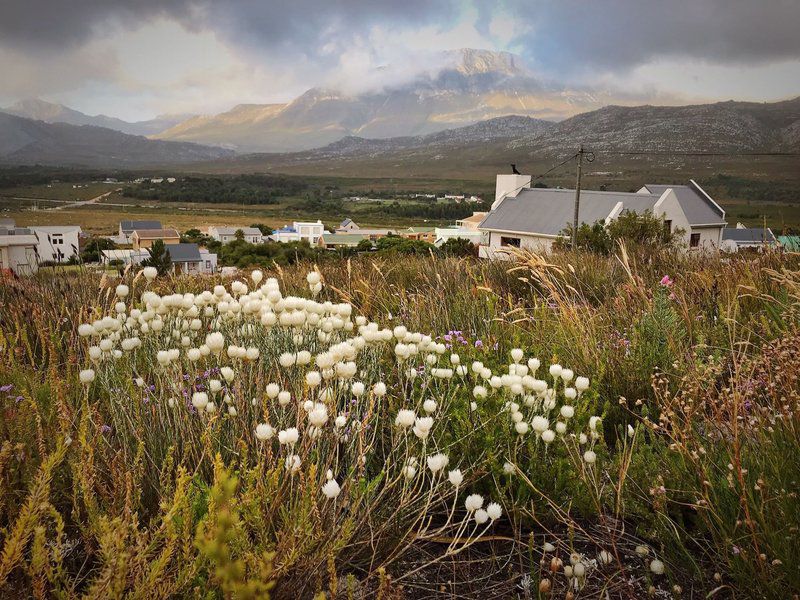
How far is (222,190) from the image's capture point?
110 m

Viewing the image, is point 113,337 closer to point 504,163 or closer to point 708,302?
point 708,302

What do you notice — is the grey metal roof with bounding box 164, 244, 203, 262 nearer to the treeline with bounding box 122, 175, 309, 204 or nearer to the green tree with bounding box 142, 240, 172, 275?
the green tree with bounding box 142, 240, 172, 275

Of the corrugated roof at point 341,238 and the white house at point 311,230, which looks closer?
the corrugated roof at point 341,238

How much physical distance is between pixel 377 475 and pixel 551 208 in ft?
98.6

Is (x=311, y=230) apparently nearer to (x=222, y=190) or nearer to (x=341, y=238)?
(x=341, y=238)

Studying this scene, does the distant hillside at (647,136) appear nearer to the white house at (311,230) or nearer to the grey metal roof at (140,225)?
the white house at (311,230)

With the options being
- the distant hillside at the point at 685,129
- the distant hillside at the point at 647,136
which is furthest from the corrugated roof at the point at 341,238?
the distant hillside at the point at 685,129

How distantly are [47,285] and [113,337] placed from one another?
153 inches

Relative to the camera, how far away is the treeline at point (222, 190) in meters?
95.6

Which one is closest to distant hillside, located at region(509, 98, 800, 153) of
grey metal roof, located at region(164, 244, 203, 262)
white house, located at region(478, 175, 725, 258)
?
white house, located at region(478, 175, 725, 258)

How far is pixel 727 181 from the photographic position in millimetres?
82625

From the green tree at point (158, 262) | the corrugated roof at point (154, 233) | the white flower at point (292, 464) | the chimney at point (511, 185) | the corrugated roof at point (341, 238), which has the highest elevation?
the chimney at point (511, 185)

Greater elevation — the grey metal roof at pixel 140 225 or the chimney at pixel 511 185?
the chimney at pixel 511 185

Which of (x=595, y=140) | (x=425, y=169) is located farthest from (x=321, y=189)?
(x=595, y=140)
